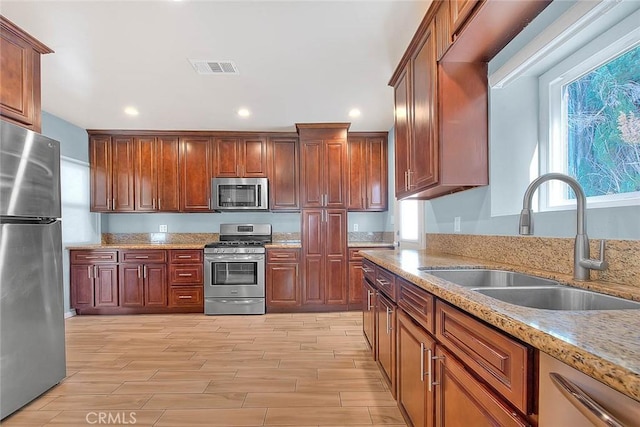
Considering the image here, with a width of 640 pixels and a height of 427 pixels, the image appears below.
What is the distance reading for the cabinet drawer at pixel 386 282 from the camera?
6.24 feet

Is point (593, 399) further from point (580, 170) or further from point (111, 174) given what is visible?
point (111, 174)

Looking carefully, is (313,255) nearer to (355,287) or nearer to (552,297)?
(355,287)

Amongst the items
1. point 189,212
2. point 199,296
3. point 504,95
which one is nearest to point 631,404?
point 504,95

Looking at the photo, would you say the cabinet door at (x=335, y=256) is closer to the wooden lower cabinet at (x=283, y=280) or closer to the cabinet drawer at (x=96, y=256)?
the wooden lower cabinet at (x=283, y=280)

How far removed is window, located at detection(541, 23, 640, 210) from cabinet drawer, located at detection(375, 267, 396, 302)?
3.10ft

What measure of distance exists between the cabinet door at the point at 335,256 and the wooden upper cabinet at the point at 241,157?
1.16m

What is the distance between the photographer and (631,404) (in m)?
0.49

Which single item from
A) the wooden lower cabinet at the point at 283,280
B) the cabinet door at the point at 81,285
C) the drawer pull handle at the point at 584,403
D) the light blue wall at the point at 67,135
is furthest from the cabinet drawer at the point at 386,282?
the light blue wall at the point at 67,135

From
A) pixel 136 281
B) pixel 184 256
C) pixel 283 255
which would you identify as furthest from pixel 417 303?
pixel 136 281

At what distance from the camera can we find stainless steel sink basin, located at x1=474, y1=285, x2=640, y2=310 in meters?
1.12

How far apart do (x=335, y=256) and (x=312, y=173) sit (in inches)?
44.9

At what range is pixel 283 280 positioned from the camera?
13.7 feet

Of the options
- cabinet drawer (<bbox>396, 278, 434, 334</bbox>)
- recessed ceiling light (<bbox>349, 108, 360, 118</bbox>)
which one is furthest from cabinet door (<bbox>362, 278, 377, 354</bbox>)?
recessed ceiling light (<bbox>349, 108, 360, 118</bbox>)

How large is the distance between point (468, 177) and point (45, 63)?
326 centimetres
